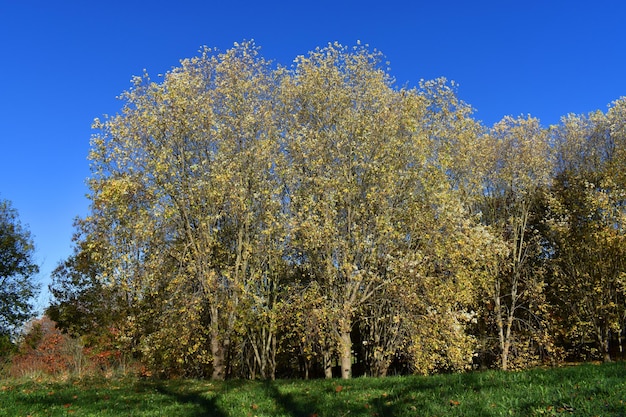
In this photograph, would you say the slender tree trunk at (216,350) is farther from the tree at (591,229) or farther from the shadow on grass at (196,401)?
the tree at (591,229)

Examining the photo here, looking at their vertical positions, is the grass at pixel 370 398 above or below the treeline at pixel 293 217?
below

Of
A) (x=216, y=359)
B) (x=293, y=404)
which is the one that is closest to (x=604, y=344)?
(x=216, y=359)

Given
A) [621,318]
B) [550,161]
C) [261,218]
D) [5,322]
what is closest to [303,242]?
[261,218]

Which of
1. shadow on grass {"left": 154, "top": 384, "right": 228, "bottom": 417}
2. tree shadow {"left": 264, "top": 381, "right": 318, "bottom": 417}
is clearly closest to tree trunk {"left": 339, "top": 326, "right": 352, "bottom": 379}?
tree shadow {"left": 264, "top": 381, "right": 318, "bottom": 417}

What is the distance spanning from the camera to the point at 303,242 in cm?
2128

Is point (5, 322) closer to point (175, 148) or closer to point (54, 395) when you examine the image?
point (175, 148)

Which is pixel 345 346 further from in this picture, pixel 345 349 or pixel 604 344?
pixel 604 344

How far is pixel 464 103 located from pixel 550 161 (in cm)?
965

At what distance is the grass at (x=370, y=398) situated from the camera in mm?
8586

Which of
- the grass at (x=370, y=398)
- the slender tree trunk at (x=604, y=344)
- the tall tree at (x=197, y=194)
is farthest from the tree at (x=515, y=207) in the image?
the grass at (x=370, y=398)

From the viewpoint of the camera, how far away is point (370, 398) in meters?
10.9

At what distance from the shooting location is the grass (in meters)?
8.59

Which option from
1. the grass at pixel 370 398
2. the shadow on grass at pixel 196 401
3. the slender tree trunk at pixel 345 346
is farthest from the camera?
the slender tree trunk at pixel 345 346

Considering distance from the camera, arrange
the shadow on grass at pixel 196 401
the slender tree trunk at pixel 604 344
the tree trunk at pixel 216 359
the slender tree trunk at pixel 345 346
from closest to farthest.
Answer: the shadow on grass at pixel 196 401 < the slender tree trunk at pixel 345 346 < the tree trunk at pixel 216 359 < the slender tree trunk at pixel 604 344
